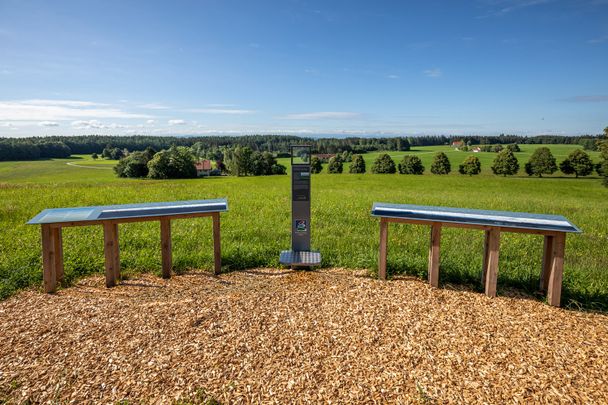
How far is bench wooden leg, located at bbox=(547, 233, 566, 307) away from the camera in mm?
5512

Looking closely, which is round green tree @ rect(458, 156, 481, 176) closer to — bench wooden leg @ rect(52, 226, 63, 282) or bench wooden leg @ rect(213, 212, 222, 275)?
bench wooden leg @ rect(213, 212, 222, 275)

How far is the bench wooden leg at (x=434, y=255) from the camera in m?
6.28

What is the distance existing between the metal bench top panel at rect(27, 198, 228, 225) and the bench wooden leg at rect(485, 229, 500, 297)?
15.6 feet

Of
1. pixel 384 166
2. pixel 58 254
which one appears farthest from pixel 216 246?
pixel 384 166

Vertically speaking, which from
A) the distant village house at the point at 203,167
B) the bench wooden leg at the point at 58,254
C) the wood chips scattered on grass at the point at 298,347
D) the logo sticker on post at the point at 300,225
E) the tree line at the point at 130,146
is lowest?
the distant village house at the point at 203,167

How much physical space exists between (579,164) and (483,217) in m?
63.9

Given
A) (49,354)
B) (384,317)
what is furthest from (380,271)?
(49,354)

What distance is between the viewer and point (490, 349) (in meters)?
4.36

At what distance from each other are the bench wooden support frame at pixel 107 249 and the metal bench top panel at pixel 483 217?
349 cm

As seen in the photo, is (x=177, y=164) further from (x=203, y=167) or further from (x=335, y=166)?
(x=335, y=166)

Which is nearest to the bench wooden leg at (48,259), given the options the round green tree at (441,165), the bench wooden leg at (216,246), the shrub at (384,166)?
the bench wooden leg at (216,246)

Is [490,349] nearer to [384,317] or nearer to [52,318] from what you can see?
[384,317]

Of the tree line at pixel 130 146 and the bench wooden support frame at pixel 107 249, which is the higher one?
the tree line at pixel 130 146

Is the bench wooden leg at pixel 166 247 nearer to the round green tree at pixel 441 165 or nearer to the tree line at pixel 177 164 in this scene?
the tree line at pixel 177 164
